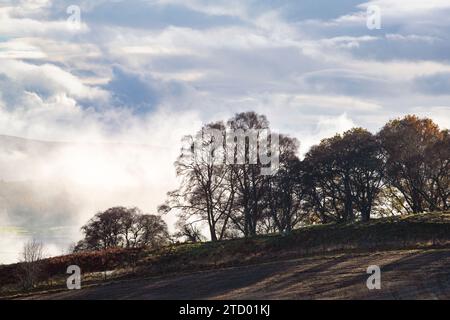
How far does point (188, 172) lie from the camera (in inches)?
2463

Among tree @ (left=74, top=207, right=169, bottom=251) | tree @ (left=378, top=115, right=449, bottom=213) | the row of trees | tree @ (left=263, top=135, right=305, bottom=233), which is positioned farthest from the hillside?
tree @ (left=74, top=207, right=169, bottom=251)

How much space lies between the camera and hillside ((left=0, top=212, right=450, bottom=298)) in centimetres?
4553

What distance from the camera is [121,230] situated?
76500mm

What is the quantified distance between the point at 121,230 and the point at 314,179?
25990 millimetres

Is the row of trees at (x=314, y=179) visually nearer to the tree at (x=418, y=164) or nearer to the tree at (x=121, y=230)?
the tree at (x=418, y=164)

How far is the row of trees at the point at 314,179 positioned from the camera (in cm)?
6303

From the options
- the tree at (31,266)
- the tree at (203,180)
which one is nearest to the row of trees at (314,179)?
the tree at (203,180)

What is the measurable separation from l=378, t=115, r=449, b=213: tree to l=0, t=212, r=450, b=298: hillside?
1446 cm

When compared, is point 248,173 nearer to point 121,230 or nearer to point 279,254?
point 279,254

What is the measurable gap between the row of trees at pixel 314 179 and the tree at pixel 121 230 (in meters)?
7.36
